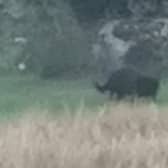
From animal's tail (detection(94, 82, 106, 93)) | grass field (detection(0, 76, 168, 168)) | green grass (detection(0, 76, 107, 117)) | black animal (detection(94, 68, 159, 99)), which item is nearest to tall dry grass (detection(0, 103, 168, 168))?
grass field (detection(0, 76, 168, 168))

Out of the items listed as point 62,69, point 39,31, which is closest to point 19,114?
point 62,69

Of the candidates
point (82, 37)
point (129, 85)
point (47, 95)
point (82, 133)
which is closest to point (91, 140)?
point (82, 133)

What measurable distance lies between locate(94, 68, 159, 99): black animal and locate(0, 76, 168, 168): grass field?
132 mm

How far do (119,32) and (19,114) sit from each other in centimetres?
240

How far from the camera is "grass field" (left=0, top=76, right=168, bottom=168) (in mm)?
7102

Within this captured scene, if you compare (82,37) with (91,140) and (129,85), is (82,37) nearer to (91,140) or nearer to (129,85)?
(129,85)

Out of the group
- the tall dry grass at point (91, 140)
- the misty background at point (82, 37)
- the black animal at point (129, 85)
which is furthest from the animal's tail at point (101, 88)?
the tall dry grass at point (91, 140)

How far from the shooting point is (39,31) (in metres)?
14.4

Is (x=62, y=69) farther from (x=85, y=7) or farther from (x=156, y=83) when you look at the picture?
(x=156, y=83)

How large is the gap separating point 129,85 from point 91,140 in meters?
2.77

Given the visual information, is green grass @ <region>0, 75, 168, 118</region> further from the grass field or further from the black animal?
the black animal

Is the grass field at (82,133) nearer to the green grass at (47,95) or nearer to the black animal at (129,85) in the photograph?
the green grass at (47,95)

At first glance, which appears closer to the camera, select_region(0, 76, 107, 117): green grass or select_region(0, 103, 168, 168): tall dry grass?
select_region(0, 103, 168, 168): tall dry grass

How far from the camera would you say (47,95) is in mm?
11109
